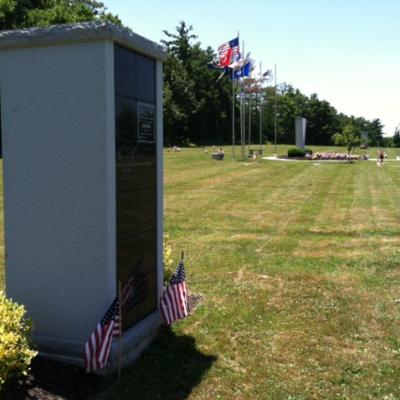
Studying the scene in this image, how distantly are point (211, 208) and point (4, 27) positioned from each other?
36.0 meters

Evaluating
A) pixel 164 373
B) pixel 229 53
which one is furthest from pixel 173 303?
pixel 229 53

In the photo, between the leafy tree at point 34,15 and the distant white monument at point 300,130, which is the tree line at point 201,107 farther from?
the leafy tree at point 34,15

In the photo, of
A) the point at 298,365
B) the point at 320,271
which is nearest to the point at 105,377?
the point at 298,365

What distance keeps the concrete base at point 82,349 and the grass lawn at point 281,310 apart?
6.2 inches

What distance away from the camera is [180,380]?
528 cm

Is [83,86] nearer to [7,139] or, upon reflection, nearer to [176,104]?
[7,139]

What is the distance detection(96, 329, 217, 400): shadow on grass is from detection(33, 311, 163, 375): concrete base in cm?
10

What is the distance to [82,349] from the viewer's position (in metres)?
5.38

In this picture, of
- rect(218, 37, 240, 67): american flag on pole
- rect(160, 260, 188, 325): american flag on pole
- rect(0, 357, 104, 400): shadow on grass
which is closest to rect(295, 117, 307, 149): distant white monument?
rect(218, 37, 240, 67): american flag on pole

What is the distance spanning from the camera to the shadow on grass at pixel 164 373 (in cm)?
495

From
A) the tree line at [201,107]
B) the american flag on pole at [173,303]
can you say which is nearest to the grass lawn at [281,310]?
the american flag on pole at [173,303]

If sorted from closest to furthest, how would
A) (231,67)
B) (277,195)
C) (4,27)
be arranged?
(277,195) → (231,67) → (4,27)

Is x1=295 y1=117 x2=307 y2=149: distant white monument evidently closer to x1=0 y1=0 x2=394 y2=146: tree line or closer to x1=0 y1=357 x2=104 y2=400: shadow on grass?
x1=0 y1=0 x2=394 y2=146: tree line

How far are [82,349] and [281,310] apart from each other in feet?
10.6
